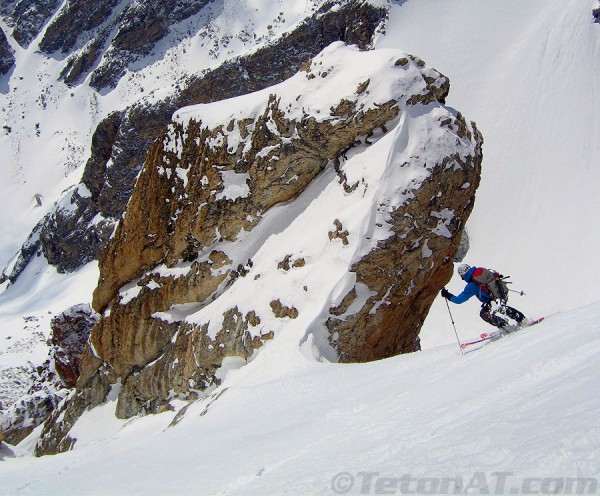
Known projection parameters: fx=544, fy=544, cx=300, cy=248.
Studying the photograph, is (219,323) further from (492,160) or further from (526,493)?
(492,160)

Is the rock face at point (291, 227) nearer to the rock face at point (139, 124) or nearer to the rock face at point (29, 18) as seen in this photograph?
the rock face at point (139, 124)

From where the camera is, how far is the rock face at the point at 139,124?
1886 inches

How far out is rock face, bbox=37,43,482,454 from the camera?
11961mm

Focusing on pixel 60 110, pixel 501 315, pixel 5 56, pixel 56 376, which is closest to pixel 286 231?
pixel 501 315

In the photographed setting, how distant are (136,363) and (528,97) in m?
33.9

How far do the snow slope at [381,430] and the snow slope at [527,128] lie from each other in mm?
20866

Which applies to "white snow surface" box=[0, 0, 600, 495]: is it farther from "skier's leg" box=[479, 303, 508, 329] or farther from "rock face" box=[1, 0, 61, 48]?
"rock face" box=[1, 0, 61, 48]

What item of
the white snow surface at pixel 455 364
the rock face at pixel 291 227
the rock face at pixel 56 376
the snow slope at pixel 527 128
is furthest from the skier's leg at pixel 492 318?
the rock face at pixel 56 376

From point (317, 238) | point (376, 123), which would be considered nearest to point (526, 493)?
point (317, 238)

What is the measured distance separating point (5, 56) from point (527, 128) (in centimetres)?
6672

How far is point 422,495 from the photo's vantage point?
3611 mm

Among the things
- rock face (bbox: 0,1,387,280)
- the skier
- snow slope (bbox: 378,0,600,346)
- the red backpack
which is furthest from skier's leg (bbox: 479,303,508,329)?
rock face (bbox: 0,1,387,280)

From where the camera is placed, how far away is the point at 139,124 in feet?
163

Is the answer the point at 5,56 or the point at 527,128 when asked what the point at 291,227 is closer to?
the point at 527,128
